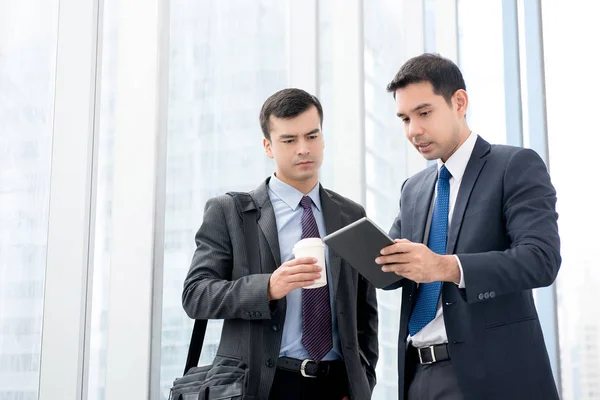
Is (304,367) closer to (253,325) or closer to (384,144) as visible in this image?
(253,325)

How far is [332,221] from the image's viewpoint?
87.8 inches

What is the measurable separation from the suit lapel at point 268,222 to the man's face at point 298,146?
4.2 inches

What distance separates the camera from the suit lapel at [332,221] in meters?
2.15

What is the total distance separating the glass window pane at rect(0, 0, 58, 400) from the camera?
271 cm

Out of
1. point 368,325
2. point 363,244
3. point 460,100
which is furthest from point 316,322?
point 460,100

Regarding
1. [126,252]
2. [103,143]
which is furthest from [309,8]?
[126,252]

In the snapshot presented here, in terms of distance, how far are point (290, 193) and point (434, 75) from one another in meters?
0.59

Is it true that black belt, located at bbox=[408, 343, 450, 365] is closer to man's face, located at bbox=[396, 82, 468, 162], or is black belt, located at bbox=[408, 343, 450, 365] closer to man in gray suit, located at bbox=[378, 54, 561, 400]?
man in gray suit, located at bbox=[378, 54, 561, 400]

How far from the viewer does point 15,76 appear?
2.84 metres

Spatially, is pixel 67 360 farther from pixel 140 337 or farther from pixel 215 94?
pixel 215 94

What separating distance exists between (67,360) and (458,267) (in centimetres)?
168

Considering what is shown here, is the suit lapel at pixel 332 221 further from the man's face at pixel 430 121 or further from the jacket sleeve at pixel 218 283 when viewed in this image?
Answer: the man's face at pixel 430 121

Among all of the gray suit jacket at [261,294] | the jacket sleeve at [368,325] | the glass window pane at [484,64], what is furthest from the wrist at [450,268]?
the glass window pane at [484,64]

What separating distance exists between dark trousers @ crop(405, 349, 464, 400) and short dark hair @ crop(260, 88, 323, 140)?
2.81ft
